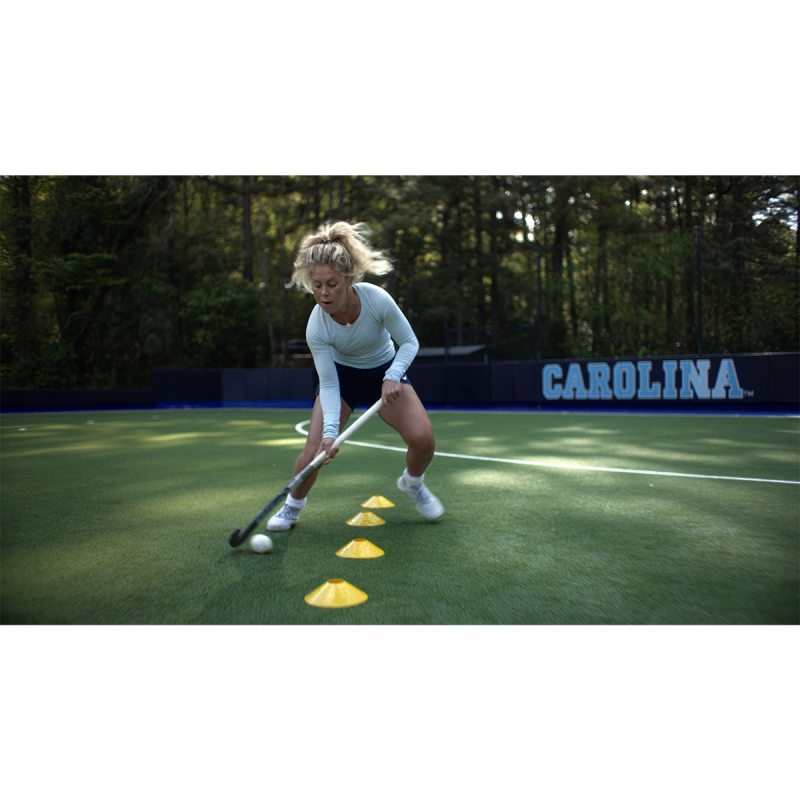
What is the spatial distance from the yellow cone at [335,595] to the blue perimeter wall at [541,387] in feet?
40.1

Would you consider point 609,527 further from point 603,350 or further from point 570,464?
point 603,350

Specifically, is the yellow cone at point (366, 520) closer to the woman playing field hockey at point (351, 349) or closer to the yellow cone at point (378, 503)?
the woman playing field hockey at point (351, 349)

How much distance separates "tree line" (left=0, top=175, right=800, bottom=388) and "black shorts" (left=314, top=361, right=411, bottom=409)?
41.4ft

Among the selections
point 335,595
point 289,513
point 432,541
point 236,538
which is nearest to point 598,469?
point 432,541

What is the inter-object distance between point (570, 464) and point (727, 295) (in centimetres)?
1402

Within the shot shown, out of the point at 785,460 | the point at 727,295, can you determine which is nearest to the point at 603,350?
the point at 727,295

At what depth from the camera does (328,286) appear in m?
3.79

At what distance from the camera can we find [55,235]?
22.7 m

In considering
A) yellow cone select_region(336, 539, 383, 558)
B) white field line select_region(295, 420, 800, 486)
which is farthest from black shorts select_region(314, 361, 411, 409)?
white field line select_region(295, 420, 800, 486)

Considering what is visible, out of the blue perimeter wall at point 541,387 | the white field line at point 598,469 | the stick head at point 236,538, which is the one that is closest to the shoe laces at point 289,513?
the stick head at point 236,538

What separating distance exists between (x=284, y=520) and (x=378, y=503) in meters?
0.91

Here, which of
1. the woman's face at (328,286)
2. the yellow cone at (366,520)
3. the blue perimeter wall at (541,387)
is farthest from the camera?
the blue perimeter wall at (541,387)

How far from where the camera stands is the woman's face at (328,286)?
3.75 meters

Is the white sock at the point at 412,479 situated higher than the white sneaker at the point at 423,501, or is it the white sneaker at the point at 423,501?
the white sock at the point at 412,479
